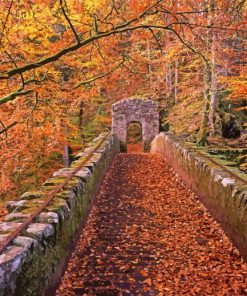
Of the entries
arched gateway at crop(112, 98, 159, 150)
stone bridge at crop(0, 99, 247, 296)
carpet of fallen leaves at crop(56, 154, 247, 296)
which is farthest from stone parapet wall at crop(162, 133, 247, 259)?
arched gateway at crop(112, 98, 159, 150)

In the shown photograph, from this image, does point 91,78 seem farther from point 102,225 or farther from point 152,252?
point 152,252

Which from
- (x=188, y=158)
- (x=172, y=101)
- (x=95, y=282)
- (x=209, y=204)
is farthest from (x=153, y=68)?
(x=95, y=282)

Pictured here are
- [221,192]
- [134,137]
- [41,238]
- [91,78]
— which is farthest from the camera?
[134,137]

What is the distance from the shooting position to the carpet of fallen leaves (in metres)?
3.99

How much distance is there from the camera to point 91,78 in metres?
10.1

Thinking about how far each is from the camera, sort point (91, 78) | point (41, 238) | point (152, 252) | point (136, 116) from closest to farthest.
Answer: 1. point (41, 238)
2. point (152, 252)
3. point (91, 78)
4. point (136, 116)

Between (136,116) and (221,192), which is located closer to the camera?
(221,192)

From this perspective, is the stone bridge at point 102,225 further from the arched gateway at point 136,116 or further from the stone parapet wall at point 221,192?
the arched gateway at point 136,116

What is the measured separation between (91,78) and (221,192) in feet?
18.7

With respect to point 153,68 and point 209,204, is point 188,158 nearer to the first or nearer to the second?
point 209,204

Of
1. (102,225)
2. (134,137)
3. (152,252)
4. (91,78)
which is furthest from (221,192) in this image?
(134,137)

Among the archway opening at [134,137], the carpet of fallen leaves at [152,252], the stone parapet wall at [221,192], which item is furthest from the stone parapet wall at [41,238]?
the archway opening at [134,137]

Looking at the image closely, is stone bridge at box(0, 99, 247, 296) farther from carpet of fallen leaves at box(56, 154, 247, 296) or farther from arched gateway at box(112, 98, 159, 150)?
arched gateway at box(112, 98, 159, 150)

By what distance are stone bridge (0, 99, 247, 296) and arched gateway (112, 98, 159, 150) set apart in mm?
11357
